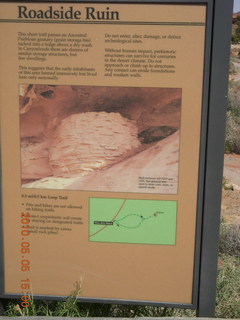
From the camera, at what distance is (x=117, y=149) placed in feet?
9.28

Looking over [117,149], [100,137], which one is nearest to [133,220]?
[117,149]

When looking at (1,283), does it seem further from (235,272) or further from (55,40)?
(235,272)

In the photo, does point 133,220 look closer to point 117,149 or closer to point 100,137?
point 117,149

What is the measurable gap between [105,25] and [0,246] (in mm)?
1754

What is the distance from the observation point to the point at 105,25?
8.89 ft

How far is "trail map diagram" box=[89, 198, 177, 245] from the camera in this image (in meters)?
2.88
